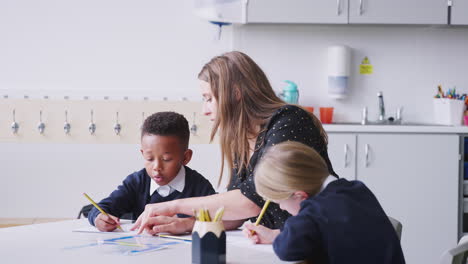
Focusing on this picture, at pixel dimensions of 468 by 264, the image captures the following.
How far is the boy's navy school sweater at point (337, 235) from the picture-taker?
4.58 feet

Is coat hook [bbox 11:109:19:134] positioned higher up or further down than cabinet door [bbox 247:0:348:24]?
further down

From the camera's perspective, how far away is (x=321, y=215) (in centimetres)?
141

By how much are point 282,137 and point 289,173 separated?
0.37 m

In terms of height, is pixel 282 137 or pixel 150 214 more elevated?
pixel 282 137

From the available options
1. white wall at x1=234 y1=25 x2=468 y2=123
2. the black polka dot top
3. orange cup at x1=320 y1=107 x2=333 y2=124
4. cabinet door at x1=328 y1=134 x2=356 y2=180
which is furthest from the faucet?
the black polka dot top

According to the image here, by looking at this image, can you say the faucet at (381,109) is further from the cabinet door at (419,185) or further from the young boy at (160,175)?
the young boy at (160,175)

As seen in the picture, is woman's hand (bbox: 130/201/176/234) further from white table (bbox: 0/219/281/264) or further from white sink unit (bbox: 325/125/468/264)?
white sink unit (bbox: 325/125/468/264)

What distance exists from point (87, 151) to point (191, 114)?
72 cm

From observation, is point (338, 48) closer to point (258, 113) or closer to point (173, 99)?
point (173, 99)

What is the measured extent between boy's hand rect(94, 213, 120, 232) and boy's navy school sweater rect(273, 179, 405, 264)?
1.96ft

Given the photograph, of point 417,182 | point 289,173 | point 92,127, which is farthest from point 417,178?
point 289,173

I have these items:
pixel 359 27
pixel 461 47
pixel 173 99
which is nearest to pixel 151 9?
pixel 173 99

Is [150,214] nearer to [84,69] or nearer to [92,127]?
[92,127]

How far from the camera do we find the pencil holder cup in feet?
4.51
